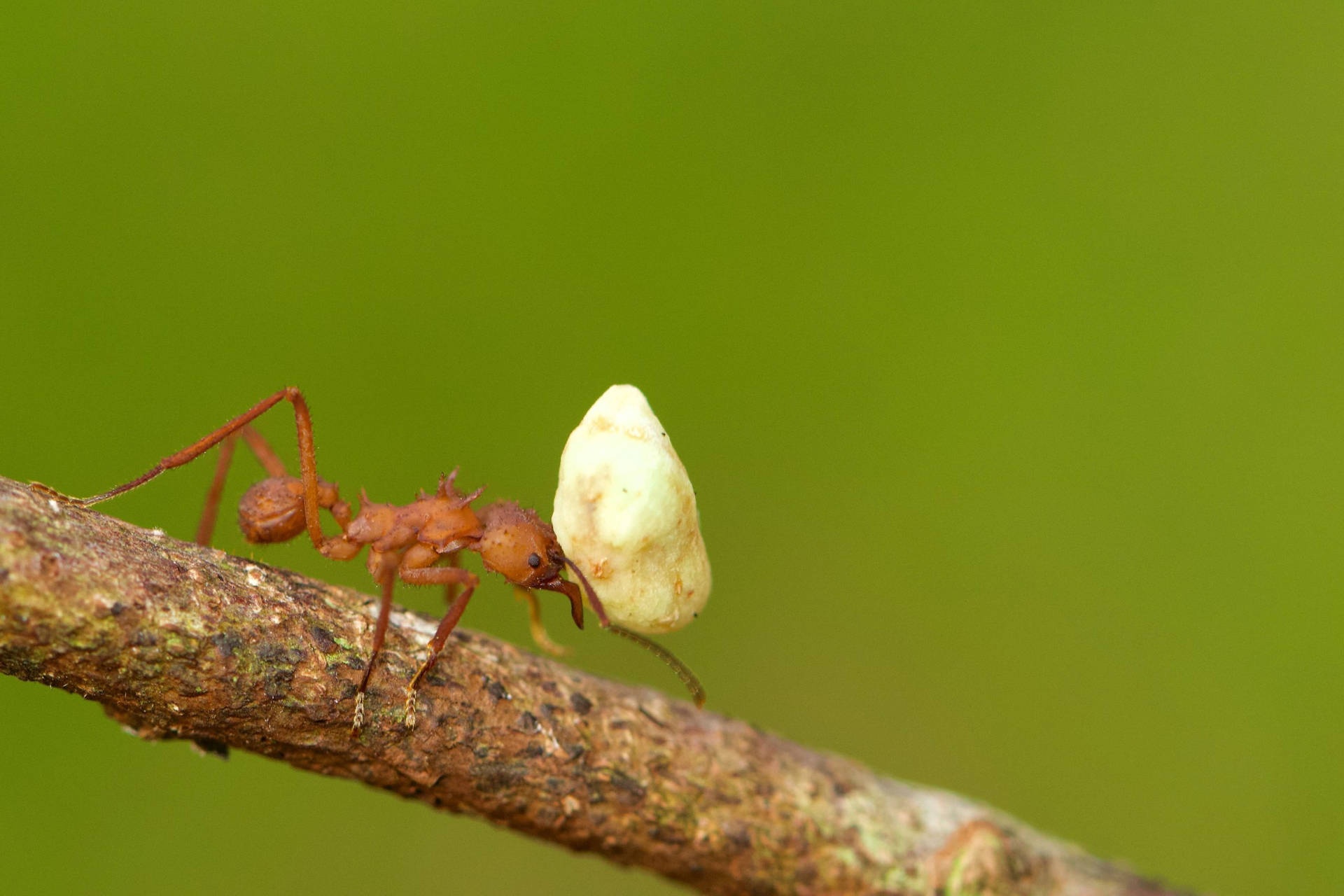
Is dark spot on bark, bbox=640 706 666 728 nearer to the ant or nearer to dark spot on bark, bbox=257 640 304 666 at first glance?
the ant

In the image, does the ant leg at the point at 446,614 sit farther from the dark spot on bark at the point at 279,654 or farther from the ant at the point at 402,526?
the dark spot on bark at the point at 279,654

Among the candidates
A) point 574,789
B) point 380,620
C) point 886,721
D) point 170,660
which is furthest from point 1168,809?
point 170,660

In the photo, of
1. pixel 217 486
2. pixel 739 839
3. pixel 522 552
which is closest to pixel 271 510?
pixel 217 486

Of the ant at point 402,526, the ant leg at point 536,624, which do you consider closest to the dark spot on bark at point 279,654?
the ant at point 402,526

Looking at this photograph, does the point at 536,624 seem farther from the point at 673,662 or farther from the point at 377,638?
the point at 377,638

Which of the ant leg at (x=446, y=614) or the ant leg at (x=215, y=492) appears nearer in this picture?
the ant leg at (x=446, y=614)

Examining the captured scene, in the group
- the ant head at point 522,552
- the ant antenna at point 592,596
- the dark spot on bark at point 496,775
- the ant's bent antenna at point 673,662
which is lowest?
the dark spot on bark at point 496,775

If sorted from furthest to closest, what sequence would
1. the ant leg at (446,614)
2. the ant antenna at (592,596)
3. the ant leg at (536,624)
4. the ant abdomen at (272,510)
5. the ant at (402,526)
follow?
the ant leg at (536,624), the ant abdomen at (272,510), the ant at (402,526), the ant antenna at (592,596), the ant leg at (446,614)

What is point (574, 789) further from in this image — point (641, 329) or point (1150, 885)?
point (641, 329)
